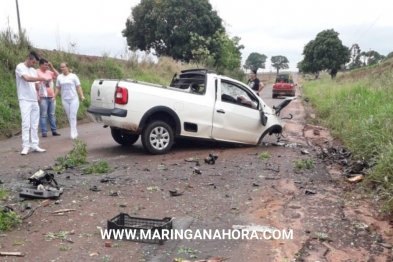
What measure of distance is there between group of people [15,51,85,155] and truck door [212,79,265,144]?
3369 mm

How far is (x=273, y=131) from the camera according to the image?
9711mm

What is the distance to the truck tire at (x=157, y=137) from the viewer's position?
8086mm

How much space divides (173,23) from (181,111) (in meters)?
30.6

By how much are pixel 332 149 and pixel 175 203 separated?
189 inches

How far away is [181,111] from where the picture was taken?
27.1 feet

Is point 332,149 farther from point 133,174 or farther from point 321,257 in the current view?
point 321,257

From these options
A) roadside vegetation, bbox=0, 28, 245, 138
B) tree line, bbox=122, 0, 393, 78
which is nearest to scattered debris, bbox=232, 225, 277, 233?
roadside vegetation, bbox=0, 28, 245, 138

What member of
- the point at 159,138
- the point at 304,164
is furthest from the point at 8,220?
the point at 304,164

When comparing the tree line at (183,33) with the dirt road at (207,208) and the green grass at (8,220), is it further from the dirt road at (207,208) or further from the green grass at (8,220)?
the green grass at (8,220)

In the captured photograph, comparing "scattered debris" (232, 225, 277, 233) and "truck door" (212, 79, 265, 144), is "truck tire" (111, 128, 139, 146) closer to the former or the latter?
"truck door" (212, 79, 265, 144)

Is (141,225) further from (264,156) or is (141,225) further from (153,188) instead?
(264,156)

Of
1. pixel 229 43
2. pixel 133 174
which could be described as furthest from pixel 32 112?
pixel 229 43

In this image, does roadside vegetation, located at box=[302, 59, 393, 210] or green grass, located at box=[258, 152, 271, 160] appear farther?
green grass, located at box=[258, 152, 271, 160]

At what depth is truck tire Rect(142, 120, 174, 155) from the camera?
8.09 meters
